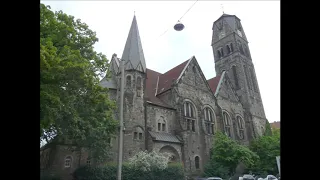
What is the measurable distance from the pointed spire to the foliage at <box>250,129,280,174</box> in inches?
778

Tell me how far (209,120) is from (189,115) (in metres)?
4.30

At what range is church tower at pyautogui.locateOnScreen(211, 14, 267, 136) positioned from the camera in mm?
46616

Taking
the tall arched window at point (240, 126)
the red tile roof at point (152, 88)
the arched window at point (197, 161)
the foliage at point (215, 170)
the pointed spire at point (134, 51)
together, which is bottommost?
the foliage at point (215, 170)

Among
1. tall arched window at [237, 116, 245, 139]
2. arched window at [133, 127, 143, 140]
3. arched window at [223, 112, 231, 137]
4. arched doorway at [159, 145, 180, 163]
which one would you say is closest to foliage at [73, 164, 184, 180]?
arched doorway at [159, 145, 180, 163]

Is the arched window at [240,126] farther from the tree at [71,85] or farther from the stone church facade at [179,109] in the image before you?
the tree at [71,85]

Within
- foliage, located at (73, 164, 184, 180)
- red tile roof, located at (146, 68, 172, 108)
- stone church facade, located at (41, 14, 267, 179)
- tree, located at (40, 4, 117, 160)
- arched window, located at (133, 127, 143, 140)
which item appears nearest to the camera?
tree, located at (40, 4, 117, 160)

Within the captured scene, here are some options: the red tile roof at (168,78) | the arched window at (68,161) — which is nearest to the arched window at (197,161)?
the red tile roof at (168,78)

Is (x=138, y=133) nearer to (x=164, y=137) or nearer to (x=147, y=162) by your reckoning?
(x=164, y=137)

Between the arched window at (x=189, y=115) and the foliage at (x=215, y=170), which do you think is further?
the arched window at (x=189, y=115)

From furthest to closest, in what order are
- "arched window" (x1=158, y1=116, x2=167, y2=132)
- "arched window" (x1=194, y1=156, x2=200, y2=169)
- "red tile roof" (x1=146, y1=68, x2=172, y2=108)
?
"red tile roof" (x1=146, y1=68, x2=172, y2=108) → "arched window" (x1=194, y1=156, x2=200, y2=169) → "arched window" (x1=158, y1=116, x2=167, y2=132)

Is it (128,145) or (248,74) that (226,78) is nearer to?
(248,74)

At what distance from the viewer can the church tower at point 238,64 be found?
4662cm

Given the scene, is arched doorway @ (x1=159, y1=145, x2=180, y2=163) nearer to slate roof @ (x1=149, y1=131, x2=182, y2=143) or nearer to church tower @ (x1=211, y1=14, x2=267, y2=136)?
slate roof @ (x1=149, y1=131, x2=182, y2=143)

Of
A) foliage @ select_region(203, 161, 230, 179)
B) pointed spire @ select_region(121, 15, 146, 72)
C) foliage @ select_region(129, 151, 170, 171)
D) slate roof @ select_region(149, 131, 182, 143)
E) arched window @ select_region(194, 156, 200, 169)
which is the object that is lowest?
foliage @ select_region(203, 161, 230, 179)
